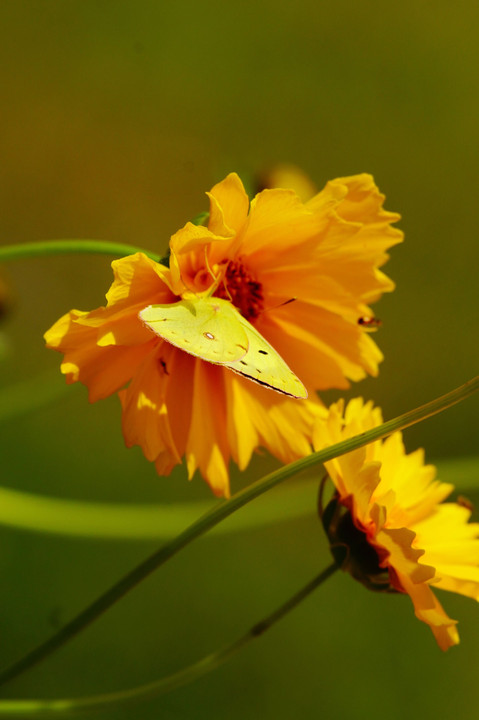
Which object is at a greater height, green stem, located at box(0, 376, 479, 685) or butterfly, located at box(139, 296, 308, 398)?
butterfly, located at box(139, 296, 308, 398)

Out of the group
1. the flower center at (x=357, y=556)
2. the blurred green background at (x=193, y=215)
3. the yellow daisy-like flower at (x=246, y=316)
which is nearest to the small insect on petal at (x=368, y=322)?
the yellow daisy-like flower at (x=246, y=316)

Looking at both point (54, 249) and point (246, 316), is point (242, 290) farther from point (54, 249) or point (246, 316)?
point (54, 249)

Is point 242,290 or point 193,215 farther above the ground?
point 242,290

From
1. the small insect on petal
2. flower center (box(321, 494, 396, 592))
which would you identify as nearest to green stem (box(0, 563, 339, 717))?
flower center (box(321, 494, 396, 592))

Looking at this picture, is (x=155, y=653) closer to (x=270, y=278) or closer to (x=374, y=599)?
(x=374, y=599)

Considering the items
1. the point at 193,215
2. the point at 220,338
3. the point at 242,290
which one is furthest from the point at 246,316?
the point at 193,215

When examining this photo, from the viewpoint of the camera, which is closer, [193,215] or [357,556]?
[357,556]

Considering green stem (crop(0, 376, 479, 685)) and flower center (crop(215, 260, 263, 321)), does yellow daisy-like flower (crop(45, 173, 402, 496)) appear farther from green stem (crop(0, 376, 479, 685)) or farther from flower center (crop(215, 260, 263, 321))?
green stem (crop(0, 376, 479, 685))
